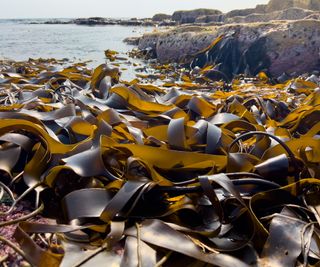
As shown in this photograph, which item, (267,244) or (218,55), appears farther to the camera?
(218,55)

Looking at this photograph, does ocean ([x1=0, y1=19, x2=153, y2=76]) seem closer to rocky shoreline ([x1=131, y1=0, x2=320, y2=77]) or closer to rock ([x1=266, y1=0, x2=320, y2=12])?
rocky shoreline ([x1=131, y1=0, x2=320, y2=77])

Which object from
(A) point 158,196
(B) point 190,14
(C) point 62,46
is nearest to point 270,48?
(A) point 158,196

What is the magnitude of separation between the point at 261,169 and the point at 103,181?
533mm

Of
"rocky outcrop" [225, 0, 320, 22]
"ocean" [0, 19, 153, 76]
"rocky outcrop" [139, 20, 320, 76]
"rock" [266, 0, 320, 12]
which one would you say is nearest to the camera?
"rocky outcrop" [139, 20, 320, 76]

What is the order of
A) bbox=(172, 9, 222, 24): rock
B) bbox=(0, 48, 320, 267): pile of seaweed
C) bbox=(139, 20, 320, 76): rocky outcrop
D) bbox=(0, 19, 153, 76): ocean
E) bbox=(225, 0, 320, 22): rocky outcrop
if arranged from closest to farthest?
bbox=(0, 48, 320, 267): pile of seaweed, bbox=(139, 20, 320, 76): rocky outcrop, bbox=(0, 19, 153, 76): ocean, bbox=(225, 0, 320, 22): rocky outcrop, bbox=(172, 9, 222, 24): rock

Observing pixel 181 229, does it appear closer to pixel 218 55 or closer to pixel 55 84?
pixel 55 84

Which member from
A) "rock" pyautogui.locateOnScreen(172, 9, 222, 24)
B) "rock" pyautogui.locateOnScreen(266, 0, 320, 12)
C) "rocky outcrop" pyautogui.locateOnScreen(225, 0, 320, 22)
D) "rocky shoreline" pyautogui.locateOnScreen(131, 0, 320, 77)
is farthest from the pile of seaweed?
"rock" pyautogui.locateOnScreen(266, 0, 320, 12)

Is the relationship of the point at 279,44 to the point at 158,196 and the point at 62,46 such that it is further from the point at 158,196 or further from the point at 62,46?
the point at 62,46

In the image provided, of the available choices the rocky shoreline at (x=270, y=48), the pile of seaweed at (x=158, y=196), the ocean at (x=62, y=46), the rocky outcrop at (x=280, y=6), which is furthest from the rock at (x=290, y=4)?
the pile of seaweed at (x=158, y=196)

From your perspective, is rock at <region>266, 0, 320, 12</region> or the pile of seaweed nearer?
the pile of seaweed

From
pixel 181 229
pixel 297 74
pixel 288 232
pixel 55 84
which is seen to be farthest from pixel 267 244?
pixel 297 74

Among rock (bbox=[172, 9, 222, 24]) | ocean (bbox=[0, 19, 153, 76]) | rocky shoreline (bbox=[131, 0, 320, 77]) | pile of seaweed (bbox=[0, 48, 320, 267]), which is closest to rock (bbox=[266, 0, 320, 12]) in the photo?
rock (bbox=[172, 9, 222, 24])

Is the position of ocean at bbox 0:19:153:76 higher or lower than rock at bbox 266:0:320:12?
lower

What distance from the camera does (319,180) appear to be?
1.25 metres
